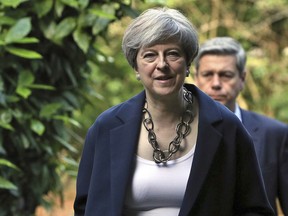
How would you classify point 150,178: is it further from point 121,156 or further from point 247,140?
point 247,140

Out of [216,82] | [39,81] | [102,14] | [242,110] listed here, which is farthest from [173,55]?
[216,82]

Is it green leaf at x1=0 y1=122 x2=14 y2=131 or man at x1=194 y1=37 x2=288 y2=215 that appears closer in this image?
green leaf at x1=0 y1=122 x2=14 y2=131

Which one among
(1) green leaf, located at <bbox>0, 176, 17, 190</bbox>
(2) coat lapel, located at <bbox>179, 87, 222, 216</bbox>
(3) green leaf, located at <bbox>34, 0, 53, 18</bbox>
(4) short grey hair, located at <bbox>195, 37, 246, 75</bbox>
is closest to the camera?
(2) coat lapel, located at <bbox>179, 87, 222, 216</bbox>

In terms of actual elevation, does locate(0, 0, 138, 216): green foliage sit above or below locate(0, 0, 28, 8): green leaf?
below

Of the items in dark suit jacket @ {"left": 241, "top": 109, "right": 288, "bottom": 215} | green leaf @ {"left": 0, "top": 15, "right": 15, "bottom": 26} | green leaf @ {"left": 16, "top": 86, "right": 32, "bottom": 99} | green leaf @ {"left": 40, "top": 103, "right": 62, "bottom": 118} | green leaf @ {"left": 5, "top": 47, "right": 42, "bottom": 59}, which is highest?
green leaf @ {"left": 0, "top": 15, "right": 15, "bottom": 26}

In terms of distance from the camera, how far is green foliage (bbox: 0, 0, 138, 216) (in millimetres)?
5191

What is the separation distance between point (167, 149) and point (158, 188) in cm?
20

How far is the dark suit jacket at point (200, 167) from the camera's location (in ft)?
12.1

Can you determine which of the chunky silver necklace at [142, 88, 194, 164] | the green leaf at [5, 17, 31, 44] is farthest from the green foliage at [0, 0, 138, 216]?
the chunky silver necklace at [142, 88, 194, 164]

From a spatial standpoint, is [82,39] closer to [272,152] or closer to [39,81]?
[39,81]

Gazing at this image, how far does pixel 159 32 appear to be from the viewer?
12.1ft

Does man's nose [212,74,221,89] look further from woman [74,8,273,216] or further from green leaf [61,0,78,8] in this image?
woman [74,8,273,216]

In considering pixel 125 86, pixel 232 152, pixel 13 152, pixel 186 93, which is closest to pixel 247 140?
pixel 232 152

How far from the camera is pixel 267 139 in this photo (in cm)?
542
